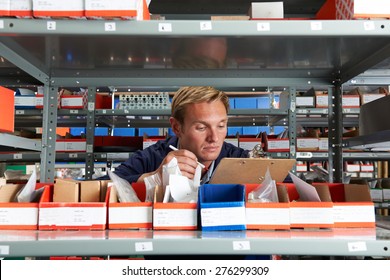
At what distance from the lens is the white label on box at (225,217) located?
104 cm

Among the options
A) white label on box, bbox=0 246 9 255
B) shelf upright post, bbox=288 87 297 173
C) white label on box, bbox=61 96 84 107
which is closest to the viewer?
white label on box, bbox=0 246 9 255

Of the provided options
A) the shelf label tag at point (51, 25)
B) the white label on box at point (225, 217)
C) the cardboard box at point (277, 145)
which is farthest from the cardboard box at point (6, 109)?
the cardboard box at point (277, 145)

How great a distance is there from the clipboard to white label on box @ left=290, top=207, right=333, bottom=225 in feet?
0.64

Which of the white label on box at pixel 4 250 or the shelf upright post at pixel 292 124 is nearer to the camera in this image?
the white label on box at pixel 4 250

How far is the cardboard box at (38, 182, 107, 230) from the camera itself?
3.50 ft

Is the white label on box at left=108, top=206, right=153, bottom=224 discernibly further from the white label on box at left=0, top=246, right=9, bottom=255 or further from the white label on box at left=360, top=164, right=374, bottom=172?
the white label on box at left=360, top=164, right=374, bottom=172

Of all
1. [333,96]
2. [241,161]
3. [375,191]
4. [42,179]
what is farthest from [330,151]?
[375,191]

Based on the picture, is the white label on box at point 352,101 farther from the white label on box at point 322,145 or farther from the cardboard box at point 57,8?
the cardboard box at point 57,8

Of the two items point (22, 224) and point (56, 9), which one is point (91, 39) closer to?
point (56, 9)

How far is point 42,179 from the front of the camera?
1.71 meters

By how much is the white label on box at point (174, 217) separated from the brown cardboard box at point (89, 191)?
0.66 feet

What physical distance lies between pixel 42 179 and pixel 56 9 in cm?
84

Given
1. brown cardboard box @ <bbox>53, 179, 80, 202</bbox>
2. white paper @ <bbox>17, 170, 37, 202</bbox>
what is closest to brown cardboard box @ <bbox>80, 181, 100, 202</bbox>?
brown cardboard box @ <bbox>53, 179, 80, 202</bbox>

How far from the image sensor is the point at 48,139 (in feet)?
5.70
